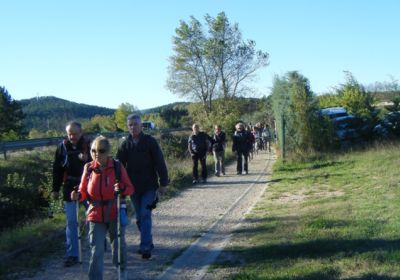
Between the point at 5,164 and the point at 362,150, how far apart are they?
1563cm

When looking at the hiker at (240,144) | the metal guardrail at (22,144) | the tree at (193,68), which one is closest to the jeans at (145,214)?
the hiker at (240,144)

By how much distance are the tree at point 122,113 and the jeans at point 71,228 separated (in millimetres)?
66378

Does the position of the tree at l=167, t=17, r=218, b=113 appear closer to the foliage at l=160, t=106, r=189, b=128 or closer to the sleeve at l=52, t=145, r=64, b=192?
the foliage at l=160, t=106, r=189, b=128

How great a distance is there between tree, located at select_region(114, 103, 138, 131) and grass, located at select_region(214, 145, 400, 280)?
2433 inches

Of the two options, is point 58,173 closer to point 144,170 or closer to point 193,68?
point 144,170

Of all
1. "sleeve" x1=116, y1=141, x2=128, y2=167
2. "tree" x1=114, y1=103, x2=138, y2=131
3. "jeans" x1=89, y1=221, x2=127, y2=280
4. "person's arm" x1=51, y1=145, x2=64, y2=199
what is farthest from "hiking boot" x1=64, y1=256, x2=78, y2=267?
"tree" x1=114, y1=103, x2=138, y2=131

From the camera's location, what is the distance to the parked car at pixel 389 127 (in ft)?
77.1

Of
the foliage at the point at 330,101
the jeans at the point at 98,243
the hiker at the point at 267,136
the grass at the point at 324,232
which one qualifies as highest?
the foliage at the point at 330,101

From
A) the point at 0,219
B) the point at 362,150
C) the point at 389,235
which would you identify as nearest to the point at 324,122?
the point at 362,150

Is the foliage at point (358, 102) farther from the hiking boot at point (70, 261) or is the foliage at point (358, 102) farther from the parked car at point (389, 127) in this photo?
the hiking boot at point (70, 261)

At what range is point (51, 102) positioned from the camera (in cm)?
12781

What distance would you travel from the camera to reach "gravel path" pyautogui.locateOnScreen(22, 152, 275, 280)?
7.01 meters

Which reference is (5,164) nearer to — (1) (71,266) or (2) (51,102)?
(1) (71,266)

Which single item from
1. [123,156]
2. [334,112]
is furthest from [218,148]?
[123,156]
